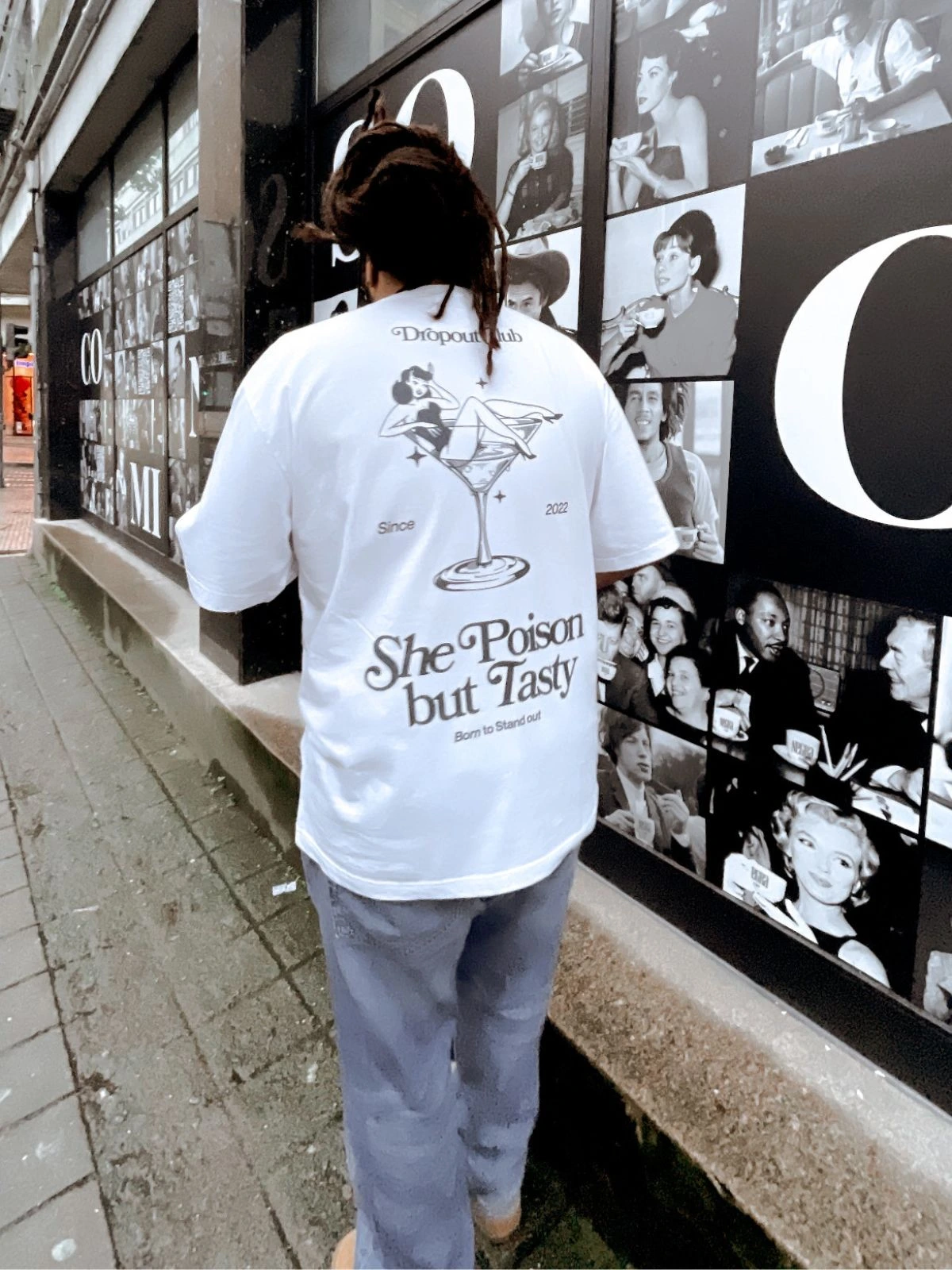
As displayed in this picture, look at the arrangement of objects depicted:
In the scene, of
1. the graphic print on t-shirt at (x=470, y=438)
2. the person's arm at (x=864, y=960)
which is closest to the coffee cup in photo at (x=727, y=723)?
the person's arm at (x=864, y=960)

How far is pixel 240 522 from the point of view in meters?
1.25

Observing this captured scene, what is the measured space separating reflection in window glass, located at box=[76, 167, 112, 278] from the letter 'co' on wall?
27.6 feet

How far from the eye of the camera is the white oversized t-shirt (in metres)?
1.19

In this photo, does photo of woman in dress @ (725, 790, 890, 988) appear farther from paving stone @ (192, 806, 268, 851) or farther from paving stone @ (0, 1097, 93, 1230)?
paving stone @ (192, 806, 268, 851)

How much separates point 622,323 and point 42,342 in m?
9.56

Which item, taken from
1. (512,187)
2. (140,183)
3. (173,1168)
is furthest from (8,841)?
(140,183)

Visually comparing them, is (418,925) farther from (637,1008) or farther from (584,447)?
(637,1008)

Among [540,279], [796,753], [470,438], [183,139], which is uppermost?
[183,139]

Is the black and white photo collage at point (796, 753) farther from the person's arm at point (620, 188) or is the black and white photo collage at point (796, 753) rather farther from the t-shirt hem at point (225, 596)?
the t-shirt hem at point (225, 596)

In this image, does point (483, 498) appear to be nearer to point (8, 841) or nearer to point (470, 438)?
point (470, 438)

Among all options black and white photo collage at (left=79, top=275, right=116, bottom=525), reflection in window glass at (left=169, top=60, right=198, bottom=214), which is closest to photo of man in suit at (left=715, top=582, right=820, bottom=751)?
reflection in window glass at (left=169, top=60, right=198, bottom=214)

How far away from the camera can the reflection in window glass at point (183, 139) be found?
616 cm

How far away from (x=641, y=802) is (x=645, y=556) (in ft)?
3.86

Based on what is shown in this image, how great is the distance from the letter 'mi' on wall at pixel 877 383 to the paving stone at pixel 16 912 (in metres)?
2.92
